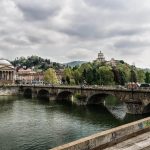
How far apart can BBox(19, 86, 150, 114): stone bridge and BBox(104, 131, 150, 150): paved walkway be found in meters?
42.2

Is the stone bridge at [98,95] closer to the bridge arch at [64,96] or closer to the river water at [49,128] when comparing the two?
the bridge arch at [64,96]

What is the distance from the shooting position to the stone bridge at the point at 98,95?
68625 mm

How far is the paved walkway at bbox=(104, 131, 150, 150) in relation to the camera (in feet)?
76.1

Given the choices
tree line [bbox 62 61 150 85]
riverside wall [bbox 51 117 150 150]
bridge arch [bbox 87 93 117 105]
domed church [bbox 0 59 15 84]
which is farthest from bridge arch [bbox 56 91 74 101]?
riverside wall [bbox 51 117 150 150]

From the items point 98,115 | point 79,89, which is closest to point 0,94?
point 79,89

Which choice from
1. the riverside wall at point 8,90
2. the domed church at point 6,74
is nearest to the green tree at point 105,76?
the riverside wall at point 8,90

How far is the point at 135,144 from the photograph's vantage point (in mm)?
24234

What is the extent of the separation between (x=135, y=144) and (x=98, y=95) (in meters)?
67.1

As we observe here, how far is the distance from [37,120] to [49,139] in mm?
19233

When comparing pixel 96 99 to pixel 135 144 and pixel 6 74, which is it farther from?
pixel 6 74

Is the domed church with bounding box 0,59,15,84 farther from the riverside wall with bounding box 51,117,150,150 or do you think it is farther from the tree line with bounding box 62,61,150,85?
the riverside wall with bounding box 51,117,150,150

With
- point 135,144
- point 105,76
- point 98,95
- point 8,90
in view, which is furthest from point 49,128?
point 8,90

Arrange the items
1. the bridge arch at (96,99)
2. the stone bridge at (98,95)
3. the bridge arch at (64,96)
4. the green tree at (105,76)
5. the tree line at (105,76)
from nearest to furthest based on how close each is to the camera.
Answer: the stone bridge at (98,95), the bridge arch at (96,99), the bridge arch at (64,96), the green tree at (105,76), the tree line at (105,76)

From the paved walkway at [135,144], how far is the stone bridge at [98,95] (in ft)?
138
